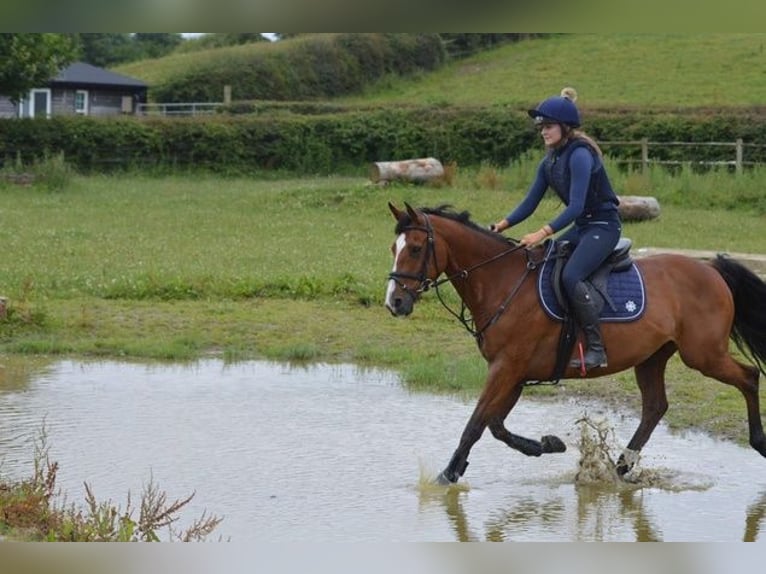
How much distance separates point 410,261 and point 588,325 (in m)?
1.17

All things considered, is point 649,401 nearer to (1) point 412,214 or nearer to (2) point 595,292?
(2) point 595,292

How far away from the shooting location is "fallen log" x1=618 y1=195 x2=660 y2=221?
2289 cm

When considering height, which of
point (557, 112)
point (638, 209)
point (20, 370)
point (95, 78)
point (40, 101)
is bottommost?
point (20, 370)

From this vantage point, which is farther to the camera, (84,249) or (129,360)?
(84,249)

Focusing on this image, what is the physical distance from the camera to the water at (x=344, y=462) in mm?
6914

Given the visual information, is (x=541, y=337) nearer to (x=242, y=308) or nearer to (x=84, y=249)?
(x=242, y=308)

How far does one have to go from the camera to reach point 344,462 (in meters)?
8.34

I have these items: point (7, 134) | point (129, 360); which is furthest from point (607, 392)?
point (7, 134)

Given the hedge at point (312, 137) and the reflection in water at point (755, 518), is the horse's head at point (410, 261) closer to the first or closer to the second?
the reflection in water at point (755, 518)

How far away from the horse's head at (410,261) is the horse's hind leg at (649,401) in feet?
5.61

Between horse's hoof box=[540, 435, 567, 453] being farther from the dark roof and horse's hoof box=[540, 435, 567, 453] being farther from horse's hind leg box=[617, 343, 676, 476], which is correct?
the dark roof

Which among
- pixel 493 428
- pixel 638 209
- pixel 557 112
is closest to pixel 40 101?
pixel 638 209

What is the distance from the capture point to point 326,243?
65.4 ft

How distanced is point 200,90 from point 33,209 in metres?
28.0
